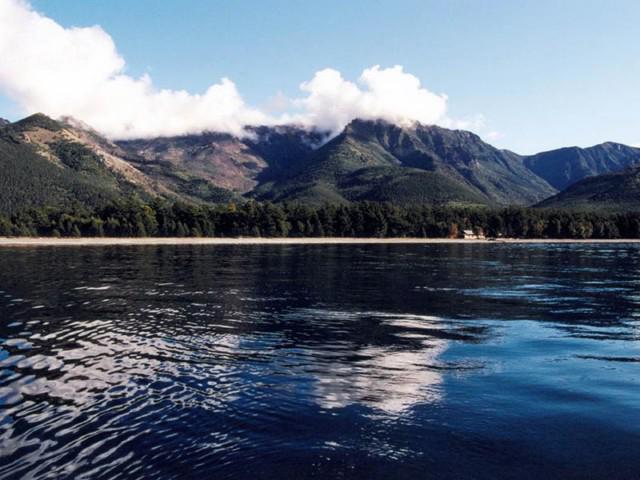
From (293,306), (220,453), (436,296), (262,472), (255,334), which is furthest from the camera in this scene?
(436,296)

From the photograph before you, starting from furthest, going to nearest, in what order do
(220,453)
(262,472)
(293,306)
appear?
(293,306)
(220,453)
(262,472)

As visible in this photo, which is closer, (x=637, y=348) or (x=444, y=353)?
(x=444, y=353)

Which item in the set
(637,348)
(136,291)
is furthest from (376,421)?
(136,291)

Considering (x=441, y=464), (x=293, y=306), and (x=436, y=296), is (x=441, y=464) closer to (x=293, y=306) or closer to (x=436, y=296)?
(x=293, y=306)

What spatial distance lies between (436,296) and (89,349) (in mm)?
31049

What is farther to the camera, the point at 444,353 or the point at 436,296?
the point at 436,296

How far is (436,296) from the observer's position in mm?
46844

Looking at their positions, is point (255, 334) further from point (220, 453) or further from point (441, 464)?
point (441, 464)

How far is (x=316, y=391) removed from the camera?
18.4 meters

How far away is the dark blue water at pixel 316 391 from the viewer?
13141 millimetres

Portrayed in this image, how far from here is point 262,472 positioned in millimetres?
12461

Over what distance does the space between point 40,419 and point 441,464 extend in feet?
38.8

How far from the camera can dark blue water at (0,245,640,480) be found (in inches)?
517

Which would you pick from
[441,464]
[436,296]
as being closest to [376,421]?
[441,464]
